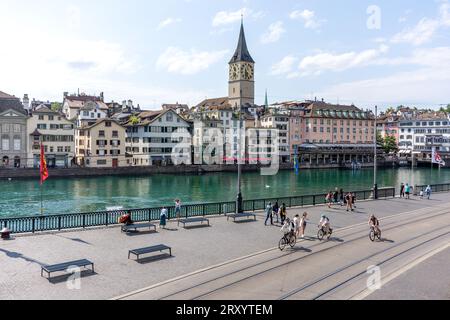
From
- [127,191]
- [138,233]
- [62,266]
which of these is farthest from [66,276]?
[127,191]

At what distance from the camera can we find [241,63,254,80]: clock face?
506 ft

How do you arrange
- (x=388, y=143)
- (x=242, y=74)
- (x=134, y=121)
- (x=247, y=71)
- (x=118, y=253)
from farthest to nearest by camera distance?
(x=247, y=71), (x=242, y=74), (x=388, y=143), (x=134, y=121), (x=118, y=253)

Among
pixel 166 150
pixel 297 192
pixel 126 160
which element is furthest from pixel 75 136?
pixel 297 192

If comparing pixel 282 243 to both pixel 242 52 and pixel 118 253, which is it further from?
pixel 242 52

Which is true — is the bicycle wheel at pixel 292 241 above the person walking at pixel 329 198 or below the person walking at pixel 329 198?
below

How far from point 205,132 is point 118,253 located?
282ft

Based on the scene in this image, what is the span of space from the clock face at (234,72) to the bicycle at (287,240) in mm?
138756

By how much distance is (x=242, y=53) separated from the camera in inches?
6171

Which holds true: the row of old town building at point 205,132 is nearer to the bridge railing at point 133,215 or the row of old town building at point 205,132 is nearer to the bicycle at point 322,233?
the bridge railing at point 133,215

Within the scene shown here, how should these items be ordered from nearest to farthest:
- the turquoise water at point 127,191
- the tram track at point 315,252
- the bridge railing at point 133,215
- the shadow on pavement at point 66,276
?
the tram track at point 315,252
the shadow on pavement at point 66,276
the bridge railing at point 133,215
the turquoise water at point 127,191

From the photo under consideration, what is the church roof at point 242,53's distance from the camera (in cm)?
15575

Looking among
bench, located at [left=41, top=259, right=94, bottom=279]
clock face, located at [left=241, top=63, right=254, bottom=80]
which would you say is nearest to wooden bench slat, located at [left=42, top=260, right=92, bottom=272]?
bench, located at [left=41, top=259, right=94, bottom=279]

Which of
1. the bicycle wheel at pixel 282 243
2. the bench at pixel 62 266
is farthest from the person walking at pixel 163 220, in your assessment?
the bench at pixel 62 266
